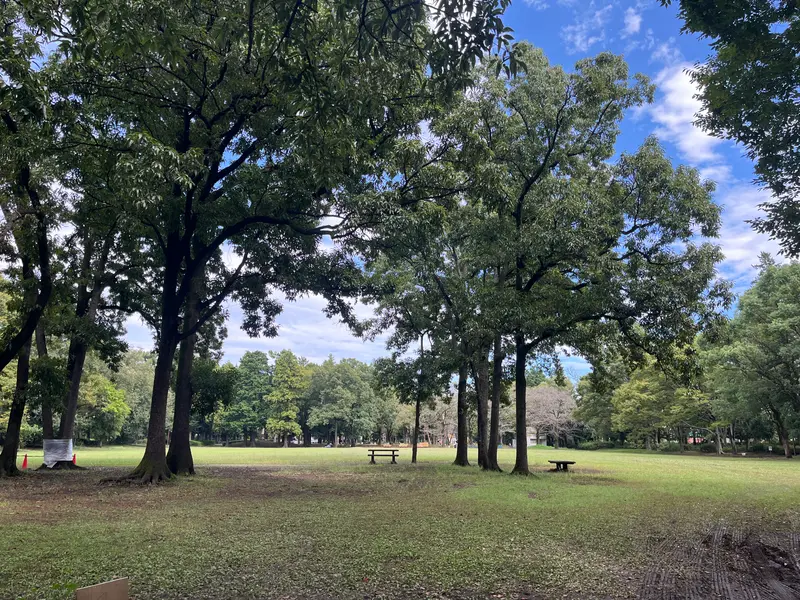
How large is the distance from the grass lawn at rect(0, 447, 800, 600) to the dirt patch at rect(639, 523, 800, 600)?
0.08 ft

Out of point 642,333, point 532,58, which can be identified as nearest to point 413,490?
point 642,333

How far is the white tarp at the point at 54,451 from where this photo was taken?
54.6 ft

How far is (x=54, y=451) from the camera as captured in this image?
55.0ft

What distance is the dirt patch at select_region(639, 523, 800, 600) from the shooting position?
15.0ft

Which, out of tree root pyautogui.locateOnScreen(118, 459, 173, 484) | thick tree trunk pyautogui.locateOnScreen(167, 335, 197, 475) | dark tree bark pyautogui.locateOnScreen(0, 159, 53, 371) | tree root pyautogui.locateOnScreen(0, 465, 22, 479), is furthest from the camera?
thick tree trunk pyautogui.locateOnScreen(167, 335, 197, 475)

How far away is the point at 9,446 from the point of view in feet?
45.7

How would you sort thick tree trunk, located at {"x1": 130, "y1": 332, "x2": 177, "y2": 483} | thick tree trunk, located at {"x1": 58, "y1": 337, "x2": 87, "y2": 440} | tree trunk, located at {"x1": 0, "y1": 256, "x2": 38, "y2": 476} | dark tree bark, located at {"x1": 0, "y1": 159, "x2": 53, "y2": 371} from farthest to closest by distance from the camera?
thick tree trunk, located at {"x1": 58, "y1": 337, "x2": 87, "y2": 440}, tree trunk, located at {"x1": 0, "y1": 256, "x2": 38, "y2": 476}, thick tree trunk, located at {"x1": 130, "y1": 332, "x2": 177, "y2": 483}, dark tree bark, located at {"x1": 0, "y1": 159, "x2": 53, "y2": 371}

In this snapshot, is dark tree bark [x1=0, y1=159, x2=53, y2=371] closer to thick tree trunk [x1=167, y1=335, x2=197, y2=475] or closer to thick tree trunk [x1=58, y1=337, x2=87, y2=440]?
thick tree trunk [x1=167, y1=335, x2=197, y2=475]

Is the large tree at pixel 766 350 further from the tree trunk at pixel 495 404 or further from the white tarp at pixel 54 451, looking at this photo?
the white tarp at pixel 54 451

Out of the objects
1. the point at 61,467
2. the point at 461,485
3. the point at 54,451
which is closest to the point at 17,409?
the point at 54,451

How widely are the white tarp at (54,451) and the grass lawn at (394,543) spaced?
18.0 ft

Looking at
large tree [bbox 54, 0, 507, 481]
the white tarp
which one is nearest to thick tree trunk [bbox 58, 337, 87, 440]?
the white tarp

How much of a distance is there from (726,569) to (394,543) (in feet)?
11.8

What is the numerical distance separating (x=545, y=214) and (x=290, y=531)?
10177mm
